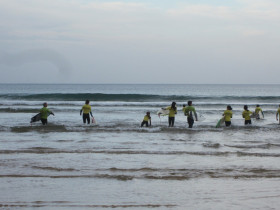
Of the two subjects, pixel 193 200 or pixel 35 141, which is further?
pixel 35 141

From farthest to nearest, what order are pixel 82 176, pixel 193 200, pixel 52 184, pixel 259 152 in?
pixel 259 152 → pixel 82 176 → pixel 52 184 → pixel 193 200

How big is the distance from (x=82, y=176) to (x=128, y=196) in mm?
1809

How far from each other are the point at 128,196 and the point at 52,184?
1704mm

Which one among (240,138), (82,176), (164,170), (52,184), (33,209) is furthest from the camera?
(240,138)

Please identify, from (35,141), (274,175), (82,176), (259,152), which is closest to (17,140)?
(35,141)

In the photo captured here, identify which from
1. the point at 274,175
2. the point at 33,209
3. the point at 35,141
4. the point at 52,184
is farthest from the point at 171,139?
the point at 33,209

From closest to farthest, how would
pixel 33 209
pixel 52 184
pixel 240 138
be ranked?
1. pixel 33 209
2. pixel 52 184
3. pixel 240 138

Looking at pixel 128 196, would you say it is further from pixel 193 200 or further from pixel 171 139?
pixel 171 139

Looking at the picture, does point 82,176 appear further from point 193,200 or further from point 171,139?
point 171,139

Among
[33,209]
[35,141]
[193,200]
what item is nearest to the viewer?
[33,209]

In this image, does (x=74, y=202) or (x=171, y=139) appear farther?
(x=171, y=139)

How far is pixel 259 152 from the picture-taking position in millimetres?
12180

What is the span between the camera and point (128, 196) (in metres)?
7.27

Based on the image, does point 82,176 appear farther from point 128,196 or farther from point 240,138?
point 240,138
